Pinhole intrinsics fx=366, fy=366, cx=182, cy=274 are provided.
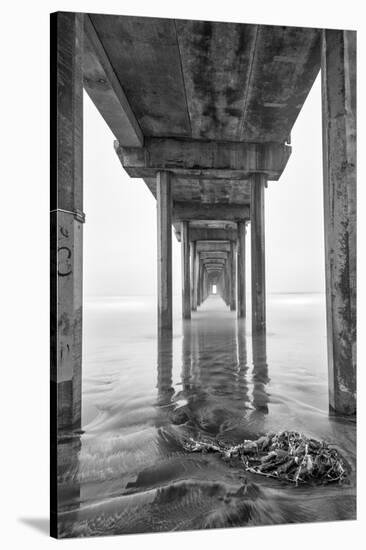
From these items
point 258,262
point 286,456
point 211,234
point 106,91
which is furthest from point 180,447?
point 211,234

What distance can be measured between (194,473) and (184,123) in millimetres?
9064

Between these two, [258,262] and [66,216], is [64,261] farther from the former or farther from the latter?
[258,262]

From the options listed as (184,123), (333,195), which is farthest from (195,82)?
(333,195)

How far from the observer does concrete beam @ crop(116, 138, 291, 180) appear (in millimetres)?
10852

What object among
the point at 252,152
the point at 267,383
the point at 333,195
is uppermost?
the point at 252,152

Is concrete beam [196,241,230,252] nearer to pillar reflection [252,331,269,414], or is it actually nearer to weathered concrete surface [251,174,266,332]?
weathered concrete surface [251,174,266,332]

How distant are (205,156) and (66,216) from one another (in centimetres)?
858

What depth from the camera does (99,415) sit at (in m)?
3.88

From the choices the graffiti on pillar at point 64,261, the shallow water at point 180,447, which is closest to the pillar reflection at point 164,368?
the shallow water at point 180,447

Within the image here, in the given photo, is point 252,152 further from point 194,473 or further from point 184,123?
point 194,473

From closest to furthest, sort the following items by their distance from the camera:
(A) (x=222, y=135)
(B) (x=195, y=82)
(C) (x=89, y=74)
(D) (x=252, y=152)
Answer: (C) (x=89, y=74)
(B) (x=195, y=82)
(A) (x=222, y=135)
(D) (x=252, y=152)

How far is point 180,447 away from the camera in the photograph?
Result: 3076mm

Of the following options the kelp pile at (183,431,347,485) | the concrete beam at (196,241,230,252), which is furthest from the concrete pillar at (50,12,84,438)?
the concrete beam at (196,241,230,252)

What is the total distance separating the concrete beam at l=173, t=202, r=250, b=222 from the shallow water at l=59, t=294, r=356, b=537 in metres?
12.1
